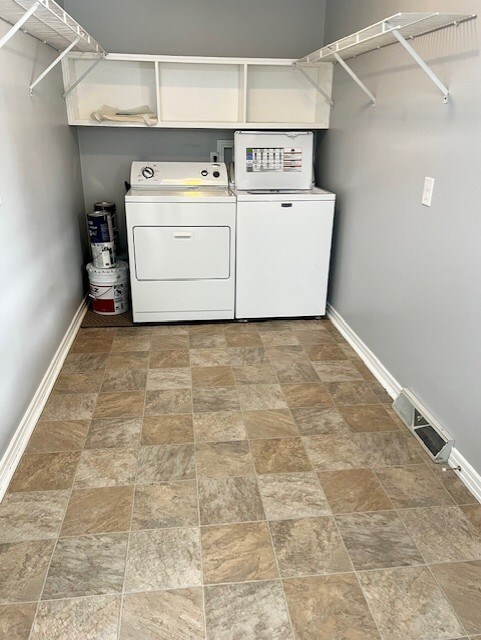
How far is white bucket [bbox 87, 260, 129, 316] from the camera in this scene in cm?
350

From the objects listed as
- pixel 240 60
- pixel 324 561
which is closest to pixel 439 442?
pixel 324 561

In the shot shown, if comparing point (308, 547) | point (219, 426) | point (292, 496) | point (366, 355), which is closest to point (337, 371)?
point (366, 355)

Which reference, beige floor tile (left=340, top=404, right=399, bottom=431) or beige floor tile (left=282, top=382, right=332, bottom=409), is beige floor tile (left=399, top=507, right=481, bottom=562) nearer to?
beige floor tile (left=340, top=404, right=399, bottom=431)

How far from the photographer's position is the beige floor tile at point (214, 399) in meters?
2.49

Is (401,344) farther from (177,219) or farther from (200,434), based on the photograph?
A: (177,219)

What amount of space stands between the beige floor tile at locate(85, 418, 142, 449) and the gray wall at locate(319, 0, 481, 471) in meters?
1.38


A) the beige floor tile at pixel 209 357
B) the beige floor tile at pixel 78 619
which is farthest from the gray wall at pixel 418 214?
the beige floor tile at pixel 78 619

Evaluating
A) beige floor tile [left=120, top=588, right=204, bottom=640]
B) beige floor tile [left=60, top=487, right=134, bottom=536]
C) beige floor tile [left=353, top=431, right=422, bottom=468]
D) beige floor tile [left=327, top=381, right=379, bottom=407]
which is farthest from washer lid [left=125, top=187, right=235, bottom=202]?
beige floor tile [left=120, top=588, right=204, bottom=640]

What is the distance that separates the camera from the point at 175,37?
347cm

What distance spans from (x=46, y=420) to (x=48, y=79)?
1.99 meters

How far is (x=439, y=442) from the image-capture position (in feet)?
6.98

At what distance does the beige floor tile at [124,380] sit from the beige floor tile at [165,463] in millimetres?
554

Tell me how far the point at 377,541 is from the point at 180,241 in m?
2.20

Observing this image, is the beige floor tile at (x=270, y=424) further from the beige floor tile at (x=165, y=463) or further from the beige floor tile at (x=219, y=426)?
the beige floor tile at (x=165, y=463)
